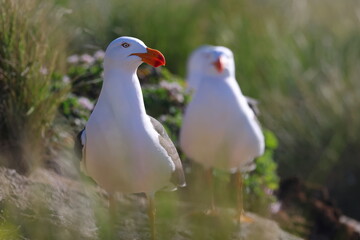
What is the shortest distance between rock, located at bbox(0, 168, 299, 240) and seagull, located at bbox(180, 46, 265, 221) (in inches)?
18.5

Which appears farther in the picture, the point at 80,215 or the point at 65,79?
the point at 65,79

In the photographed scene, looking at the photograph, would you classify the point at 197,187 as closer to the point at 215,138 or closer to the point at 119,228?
the point at 215,138

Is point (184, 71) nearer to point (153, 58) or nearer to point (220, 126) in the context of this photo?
point (220, 126)

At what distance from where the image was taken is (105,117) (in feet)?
11.9

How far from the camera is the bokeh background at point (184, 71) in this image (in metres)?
5.12

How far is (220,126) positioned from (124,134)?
5.96 ft

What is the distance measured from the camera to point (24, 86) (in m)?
5.09

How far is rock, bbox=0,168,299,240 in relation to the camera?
3.34m

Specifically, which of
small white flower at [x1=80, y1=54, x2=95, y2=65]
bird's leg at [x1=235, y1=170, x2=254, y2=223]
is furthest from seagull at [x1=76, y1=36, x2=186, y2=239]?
small white flower at [x1=80, y1=54, x2=95, y2=65]

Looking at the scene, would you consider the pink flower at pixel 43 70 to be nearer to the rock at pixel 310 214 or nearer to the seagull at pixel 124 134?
the seagull at pixel 124 134

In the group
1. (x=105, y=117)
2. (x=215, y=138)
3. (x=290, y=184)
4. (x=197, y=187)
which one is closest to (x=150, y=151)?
(x=105, y=117)

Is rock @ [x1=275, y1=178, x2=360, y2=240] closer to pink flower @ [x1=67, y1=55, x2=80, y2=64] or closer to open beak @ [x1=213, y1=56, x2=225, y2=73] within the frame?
open beak @ [x1=213, y1=56, x2=225, y2=73]

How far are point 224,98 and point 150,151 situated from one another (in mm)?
1877

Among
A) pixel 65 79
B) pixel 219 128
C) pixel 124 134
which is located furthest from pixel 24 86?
pixel 124 134
